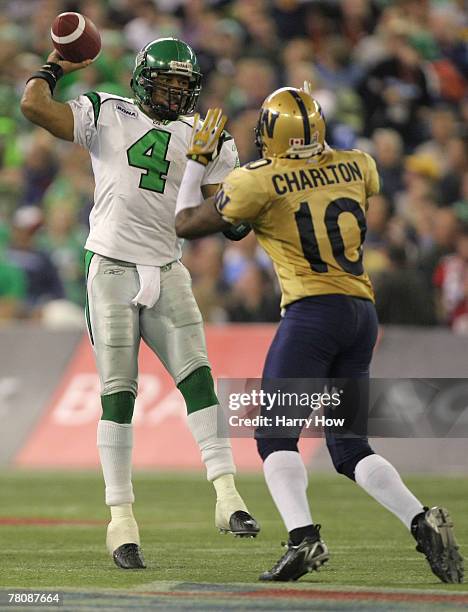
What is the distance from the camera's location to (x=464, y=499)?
948cm

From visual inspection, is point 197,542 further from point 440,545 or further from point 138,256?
point 440,545

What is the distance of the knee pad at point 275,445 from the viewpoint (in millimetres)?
5816

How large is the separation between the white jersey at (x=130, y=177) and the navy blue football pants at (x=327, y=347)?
3.59 ft

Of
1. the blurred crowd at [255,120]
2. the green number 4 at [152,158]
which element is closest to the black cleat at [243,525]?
the green number 4 at [152,158]

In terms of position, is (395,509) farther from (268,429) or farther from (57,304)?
(57,304)

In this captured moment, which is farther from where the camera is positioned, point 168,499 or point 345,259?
point 168,499

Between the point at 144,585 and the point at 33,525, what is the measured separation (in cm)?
277

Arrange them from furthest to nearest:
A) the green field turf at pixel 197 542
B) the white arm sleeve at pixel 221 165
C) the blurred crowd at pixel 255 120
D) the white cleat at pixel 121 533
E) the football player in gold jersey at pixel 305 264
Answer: the blurred crowd at pixel 255 120
the white arm sleeve at pixel 221 165
the white cleat at pixel 121 533
the football player in gold jersey at pixel 305 264
the green field turf at pixel 197 542

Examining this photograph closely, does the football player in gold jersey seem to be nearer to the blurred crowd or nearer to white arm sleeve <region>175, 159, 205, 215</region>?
white arm sleeve <region>175, 159, 205, 215</region>

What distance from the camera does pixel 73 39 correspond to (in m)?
6.72

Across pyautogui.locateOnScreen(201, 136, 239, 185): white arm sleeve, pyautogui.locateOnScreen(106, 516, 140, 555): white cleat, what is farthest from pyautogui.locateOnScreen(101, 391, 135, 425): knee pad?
pyautogui.locateOnScreen(201, 136, 239, 185): white arm sleeve

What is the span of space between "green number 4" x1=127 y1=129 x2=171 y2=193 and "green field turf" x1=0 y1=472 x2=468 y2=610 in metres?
1.79

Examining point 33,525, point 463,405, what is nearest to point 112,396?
point 33,525

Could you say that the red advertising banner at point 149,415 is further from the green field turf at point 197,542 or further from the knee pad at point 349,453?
the knee pad at point 349,453
